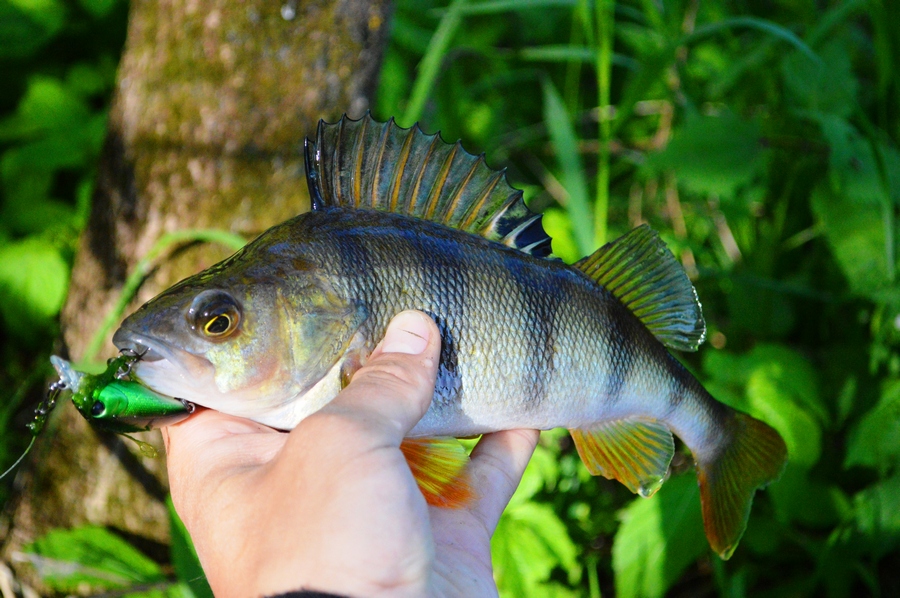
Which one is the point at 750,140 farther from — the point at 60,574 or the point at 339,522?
the point at 60,574

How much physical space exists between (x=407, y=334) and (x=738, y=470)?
3.07 feet

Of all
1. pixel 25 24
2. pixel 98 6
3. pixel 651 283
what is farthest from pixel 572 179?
pixel 25 24

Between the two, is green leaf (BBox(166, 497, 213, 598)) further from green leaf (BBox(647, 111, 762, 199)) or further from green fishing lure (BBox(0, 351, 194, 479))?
green leaf (BBox(647, 111, 762, 199))

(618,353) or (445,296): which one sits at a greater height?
(445,296)

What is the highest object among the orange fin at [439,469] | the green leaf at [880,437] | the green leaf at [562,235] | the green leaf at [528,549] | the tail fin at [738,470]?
the orange fin at [439,469]

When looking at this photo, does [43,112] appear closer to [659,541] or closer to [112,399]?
[112,399]

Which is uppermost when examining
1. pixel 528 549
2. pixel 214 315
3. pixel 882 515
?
pixel 214 315

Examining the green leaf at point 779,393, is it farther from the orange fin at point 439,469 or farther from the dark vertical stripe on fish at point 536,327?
the orange fin at point 439,469

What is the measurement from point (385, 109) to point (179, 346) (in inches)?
94.5

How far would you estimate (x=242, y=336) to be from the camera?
1169 mm

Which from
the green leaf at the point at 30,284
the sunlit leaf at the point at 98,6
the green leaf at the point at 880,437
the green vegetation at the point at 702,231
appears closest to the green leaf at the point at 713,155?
the green vegetation at the point at 702,231

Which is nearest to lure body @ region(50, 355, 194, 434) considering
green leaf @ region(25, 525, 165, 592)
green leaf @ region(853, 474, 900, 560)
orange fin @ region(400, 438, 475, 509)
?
orange fin @ region(400, 438, 475, 509)

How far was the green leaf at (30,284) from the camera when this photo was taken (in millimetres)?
2660

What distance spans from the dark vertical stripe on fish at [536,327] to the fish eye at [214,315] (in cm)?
54
